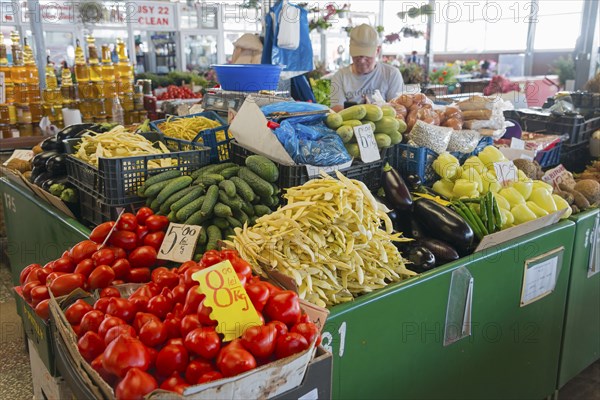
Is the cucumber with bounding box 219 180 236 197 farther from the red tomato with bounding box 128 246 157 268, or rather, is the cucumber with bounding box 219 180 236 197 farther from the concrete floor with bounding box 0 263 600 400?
the concrete floor with bounding box 0 263 600 400

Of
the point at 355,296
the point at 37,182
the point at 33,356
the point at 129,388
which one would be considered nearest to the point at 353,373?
the point at 355,296

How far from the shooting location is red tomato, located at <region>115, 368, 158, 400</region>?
3.75ft

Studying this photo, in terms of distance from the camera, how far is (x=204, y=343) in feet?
4.11

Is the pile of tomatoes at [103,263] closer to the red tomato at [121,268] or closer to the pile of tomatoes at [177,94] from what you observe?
the red tomato at [121,268]

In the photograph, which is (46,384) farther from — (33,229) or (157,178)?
(33,229)

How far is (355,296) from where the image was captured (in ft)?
6.20

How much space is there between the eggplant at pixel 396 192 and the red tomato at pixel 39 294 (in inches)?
56.0

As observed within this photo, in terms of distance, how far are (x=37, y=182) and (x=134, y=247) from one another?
137cm

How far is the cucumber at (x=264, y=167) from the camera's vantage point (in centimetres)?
222

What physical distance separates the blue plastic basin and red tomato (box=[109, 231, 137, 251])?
1507 millimetres

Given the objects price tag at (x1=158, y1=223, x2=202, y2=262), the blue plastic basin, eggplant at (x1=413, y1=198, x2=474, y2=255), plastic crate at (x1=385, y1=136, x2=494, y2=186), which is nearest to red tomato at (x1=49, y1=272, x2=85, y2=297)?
price tag at (x1=158, y1=223, x2=202, y2=262)

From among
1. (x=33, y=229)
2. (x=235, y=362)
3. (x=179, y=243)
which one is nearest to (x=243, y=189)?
(x=179, y=243)

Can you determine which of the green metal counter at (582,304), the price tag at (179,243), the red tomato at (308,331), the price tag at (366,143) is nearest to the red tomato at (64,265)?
the price tag at (179,243)

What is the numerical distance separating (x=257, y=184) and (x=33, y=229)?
1824 millimetres
